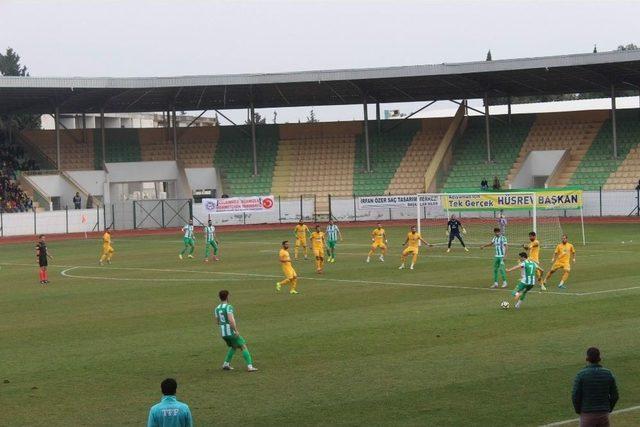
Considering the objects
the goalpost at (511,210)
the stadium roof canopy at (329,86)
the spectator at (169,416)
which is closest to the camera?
the spectator at (169,416)

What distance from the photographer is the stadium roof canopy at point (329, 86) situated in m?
68.1

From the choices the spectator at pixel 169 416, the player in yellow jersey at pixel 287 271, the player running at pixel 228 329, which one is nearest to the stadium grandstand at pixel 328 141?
the player in yellow jersey at pixel 287 271

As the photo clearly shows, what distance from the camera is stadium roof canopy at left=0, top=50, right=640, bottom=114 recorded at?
68062 millimetres

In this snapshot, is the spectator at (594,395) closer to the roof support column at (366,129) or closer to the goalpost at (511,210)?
the goalpost at (511,210)

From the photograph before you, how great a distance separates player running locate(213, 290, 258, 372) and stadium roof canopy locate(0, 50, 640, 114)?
49.4 m

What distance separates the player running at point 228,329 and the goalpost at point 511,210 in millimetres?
29004

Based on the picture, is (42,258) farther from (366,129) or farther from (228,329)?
(366,129)

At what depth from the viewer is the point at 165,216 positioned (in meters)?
75.4

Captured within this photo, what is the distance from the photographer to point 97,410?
1656 centimetres

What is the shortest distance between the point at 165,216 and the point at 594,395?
65.4 metres

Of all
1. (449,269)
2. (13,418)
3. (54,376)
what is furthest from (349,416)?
(449,269)

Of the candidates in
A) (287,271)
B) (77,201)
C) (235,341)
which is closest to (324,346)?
(235,341)

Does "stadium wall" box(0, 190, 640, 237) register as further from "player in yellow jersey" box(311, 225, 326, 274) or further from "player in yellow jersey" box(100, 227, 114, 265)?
"player in yellow jersey" box(311, 225, 326, 274)

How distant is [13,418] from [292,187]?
61796 mm
